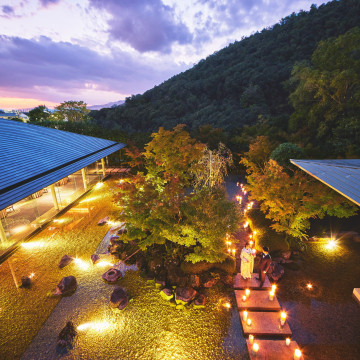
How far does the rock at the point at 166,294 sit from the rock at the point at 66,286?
120 inches

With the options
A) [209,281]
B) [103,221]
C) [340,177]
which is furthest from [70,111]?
[340,177]

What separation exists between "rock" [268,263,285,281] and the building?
8.51m

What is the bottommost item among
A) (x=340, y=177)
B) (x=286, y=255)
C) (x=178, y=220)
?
(x=286, y=255)

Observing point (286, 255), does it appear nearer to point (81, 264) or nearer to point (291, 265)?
point (291, 265)

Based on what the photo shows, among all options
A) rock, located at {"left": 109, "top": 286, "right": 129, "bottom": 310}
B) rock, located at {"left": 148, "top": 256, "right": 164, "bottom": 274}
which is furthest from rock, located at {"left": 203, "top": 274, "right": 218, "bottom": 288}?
rock, located at {"left": 109, "top": 286, "right": 129, "bottom": 310}

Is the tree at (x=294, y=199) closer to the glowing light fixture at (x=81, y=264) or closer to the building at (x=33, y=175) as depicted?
the glowing light fixture at (x=81, y=264)

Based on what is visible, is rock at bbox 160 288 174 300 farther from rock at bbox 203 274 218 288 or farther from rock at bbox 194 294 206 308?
rock at bbox 203 274 218 288

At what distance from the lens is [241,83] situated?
40.3 meters

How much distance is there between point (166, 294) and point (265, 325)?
9.86 ft

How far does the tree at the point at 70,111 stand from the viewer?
31.8 m

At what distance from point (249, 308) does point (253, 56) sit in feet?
159

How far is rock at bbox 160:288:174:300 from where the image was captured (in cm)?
653

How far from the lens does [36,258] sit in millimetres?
8211

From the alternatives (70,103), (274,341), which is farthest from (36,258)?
(70,103)
